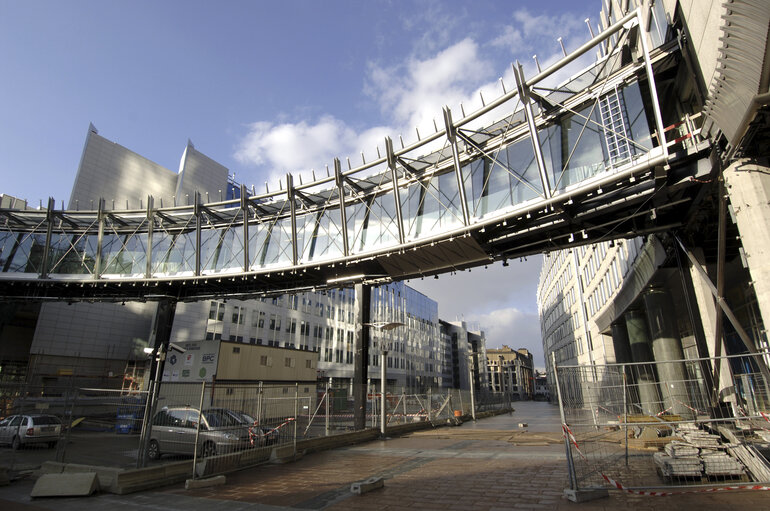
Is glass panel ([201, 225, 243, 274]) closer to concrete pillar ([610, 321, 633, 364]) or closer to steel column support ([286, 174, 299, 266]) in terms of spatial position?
steel column support ([286, 174, 299, 266])

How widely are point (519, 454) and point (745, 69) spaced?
11018mm

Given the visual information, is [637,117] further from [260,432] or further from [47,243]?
[47,243]

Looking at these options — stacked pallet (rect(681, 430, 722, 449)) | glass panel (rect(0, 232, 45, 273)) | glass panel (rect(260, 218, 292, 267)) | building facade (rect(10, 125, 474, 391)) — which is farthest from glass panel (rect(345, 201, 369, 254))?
glass panel (rect(0, 232, 45, 273))

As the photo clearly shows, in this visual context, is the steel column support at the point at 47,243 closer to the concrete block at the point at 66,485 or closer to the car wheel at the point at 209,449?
the concrete block at the point at 66,485

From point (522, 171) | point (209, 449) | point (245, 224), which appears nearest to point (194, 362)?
point (245, 224)

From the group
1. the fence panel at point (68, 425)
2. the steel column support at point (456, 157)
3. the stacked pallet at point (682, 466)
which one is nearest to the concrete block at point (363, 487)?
the stacked pallet at point (682, 466)

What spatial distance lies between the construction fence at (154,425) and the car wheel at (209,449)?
0.02 meters

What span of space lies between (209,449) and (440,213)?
13.3m

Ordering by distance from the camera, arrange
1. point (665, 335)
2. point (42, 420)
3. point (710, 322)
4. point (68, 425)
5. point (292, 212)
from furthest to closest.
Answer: point (292, 212) → point (665, 335) → point (42, 420) → point (710, 322) → point (68, 425)

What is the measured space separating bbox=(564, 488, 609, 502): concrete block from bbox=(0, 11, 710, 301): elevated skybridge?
9.42m

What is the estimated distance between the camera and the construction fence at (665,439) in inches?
297

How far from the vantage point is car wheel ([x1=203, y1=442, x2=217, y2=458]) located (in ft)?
34.8

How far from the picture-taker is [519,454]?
40.9 ft

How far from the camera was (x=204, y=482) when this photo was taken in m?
9.28
